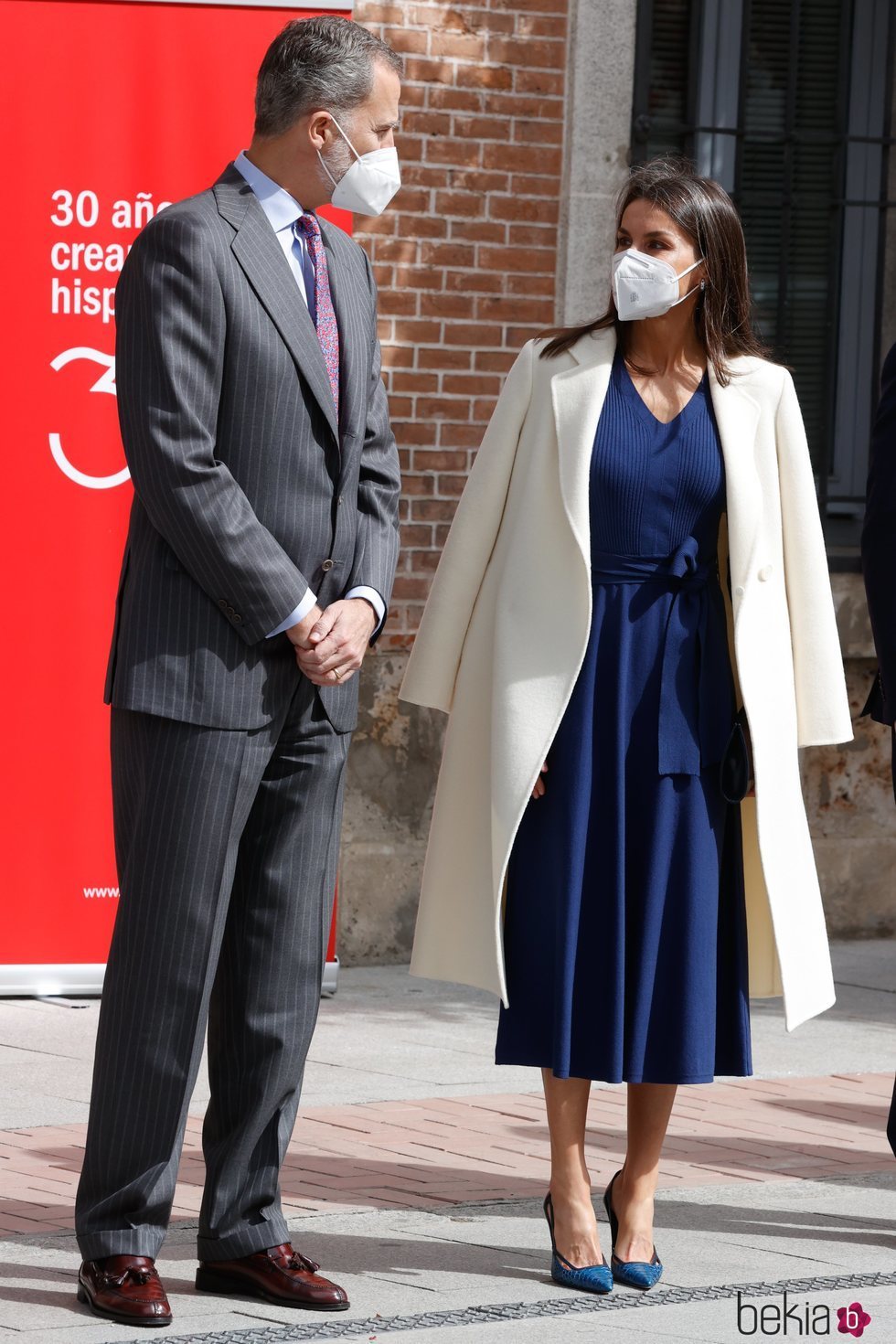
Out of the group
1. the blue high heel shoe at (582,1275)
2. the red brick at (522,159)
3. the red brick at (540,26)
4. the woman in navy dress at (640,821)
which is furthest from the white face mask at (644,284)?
the red brick at (540,26)

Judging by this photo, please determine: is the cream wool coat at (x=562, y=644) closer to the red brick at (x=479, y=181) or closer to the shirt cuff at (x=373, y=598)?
the shirt cuff at (x=373, y=598)

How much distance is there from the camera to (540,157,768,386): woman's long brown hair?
417 centimetres

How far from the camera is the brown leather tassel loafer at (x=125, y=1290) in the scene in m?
3.66

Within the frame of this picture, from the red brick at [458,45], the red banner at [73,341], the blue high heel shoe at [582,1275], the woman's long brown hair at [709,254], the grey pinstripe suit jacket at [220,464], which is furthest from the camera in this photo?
the red brick at [458,45]

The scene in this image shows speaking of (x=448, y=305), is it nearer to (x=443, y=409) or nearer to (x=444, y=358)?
(x=444, y=358)

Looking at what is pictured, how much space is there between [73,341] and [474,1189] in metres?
3.07

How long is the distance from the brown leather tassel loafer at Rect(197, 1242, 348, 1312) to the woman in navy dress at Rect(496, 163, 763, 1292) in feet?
1.62

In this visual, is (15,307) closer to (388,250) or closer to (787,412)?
(388,250)

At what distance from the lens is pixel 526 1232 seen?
447 centimetres

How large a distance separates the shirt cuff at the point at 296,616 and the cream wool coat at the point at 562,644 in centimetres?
51

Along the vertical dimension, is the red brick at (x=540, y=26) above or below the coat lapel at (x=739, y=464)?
above

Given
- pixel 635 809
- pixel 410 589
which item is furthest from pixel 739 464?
pixel 410 589

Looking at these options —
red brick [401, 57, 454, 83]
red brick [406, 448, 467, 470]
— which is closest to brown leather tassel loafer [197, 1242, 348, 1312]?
red brick [406, 448, 467, 470]

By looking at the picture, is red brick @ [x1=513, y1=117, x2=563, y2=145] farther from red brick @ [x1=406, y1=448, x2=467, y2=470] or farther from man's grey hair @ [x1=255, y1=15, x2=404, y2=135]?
man's grey hair @ [x1=255, y1=15, x2=404, y2=135]
